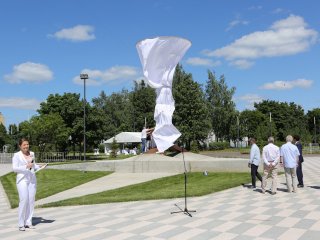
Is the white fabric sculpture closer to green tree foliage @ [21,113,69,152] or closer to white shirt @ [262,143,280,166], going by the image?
white shirt @ [262,143,280,166]

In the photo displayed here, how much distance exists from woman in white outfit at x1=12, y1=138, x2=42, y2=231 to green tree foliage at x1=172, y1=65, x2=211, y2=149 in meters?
52.6

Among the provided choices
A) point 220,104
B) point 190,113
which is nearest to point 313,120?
point 220,104

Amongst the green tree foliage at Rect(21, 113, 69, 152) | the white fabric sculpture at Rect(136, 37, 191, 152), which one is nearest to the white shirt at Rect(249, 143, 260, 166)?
the white fabric sculpture at Rect(136, 37, 191, 152)

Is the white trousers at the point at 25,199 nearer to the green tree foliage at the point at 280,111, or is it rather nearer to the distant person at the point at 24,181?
the distant person at the point at 24,181

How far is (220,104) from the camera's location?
69.6 m

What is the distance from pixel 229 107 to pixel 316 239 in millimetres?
63966

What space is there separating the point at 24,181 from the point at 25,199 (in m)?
0.35

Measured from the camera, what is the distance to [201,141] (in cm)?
6481

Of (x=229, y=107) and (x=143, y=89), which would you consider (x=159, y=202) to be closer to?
(x=229, y=107)

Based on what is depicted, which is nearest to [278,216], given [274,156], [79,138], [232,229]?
[232,229]

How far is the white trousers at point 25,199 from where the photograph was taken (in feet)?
26.1

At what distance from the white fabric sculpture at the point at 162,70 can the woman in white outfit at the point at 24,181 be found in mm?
2939

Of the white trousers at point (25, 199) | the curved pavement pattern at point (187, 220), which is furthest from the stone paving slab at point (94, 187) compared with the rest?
the white trousers at point (25, 199)

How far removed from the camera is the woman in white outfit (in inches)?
313
